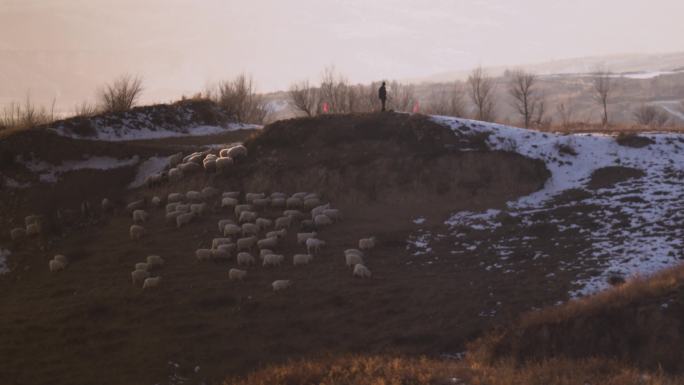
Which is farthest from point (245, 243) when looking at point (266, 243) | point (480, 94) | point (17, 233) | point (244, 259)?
point (480, 94)

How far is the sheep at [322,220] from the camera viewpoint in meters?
25.7

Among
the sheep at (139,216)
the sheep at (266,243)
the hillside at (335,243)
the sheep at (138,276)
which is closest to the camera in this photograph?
the hillside at (335,243)

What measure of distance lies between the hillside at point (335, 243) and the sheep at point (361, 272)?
26 cm

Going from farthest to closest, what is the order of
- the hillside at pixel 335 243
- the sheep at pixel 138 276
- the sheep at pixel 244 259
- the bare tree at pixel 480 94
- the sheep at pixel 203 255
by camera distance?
1. the bare tree at pixel 480 94
2. the sheep at pixel 203 255
3. the sheep at pixel 244 259
4. the sheep at pixel 138 276
5. the hillside at pixel 335 243

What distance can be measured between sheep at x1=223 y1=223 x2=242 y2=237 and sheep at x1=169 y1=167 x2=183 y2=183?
761cm

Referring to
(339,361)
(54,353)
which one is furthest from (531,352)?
(54,353)

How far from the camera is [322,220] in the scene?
25844mm

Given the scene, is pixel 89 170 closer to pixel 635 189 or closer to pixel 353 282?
pixel 353 282

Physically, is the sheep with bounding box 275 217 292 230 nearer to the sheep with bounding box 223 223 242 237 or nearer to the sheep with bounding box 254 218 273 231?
the sheep with bounding box 254 218 273 231

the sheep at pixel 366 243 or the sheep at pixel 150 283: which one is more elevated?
the sheep at pixel 366 243

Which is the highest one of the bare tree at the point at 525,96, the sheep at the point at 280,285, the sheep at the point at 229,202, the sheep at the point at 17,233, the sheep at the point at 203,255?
the bare tree at the point at 525,96

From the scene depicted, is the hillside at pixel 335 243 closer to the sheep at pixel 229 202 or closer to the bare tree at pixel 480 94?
the sheep at pixel 229 202

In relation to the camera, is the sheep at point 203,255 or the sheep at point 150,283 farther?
the sheep at point 203,255

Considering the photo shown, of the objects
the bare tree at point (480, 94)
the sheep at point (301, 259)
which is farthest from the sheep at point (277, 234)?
the bare tree at point (480, 94)
